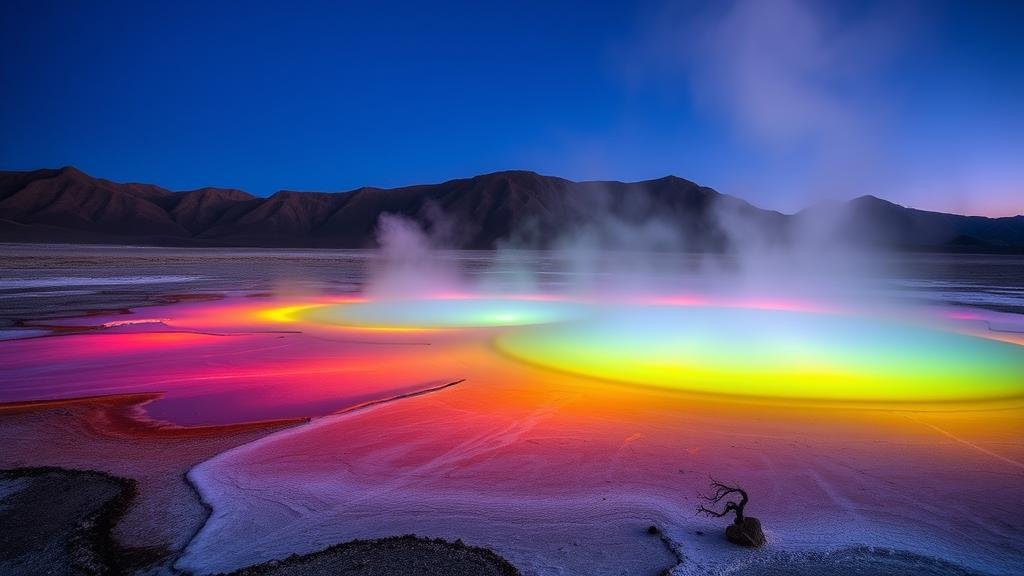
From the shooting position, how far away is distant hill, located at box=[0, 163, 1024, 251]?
112625 mm

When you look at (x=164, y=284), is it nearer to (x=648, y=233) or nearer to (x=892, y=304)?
(x=892, y=304)

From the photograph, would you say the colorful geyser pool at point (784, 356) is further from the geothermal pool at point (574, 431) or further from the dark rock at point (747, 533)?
the dark rock at point (747, 533)

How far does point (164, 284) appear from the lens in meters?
21.7

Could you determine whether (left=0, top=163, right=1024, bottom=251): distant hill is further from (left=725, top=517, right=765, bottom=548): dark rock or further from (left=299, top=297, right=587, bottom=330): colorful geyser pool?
(left=725, top=517, right=765, bottom=548): dark rock

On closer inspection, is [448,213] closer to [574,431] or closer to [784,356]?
[784,356]

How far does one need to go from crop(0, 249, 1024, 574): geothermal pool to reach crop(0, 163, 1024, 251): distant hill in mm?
91508

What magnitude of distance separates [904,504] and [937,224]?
18874cm

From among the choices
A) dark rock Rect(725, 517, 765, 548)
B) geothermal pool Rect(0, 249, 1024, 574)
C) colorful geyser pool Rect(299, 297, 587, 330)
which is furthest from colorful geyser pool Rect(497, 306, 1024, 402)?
dark rock Rect(725, 517, 765, 548)

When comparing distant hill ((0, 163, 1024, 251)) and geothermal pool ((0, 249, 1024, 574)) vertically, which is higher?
distant hill ((0, 163, 1024, 251))

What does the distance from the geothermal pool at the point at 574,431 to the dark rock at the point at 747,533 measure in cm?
7

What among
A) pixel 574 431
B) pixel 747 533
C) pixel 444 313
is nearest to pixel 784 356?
pixel 574 431

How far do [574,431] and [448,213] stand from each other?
124 meters

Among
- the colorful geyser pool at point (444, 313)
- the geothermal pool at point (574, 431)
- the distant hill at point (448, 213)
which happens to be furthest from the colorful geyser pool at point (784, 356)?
the distant hill at point (448, 213)

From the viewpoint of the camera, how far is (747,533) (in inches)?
136
